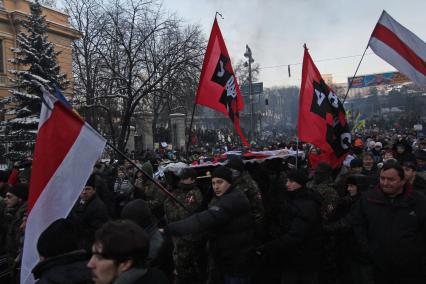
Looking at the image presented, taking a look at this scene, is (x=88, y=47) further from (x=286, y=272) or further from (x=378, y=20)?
(x=286, y=272)

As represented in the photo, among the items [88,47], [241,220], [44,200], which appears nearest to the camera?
[44,200]

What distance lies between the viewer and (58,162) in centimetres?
303

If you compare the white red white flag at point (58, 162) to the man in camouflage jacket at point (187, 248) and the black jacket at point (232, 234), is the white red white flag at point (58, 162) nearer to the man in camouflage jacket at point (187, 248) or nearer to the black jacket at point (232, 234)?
the black jacket at point (232, 234)

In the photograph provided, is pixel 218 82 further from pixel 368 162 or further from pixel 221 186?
pixel 221 186

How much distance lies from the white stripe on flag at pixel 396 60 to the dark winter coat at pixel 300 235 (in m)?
3.20

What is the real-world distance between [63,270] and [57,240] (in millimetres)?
216

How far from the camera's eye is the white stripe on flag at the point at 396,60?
20.5 feet

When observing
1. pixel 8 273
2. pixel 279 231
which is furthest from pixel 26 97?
pixel 279 231

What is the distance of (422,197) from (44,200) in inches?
114

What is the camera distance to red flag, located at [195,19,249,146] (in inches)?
251

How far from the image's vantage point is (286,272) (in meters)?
4.26

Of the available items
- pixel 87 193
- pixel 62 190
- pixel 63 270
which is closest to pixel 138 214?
pixel 62 190

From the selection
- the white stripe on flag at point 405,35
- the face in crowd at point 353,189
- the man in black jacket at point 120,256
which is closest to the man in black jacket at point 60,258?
the man in black jacket at point 120,256

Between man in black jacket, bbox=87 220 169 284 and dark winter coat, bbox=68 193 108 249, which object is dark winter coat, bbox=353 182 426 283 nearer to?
man in black jacket, bbox=87 220 169 284
